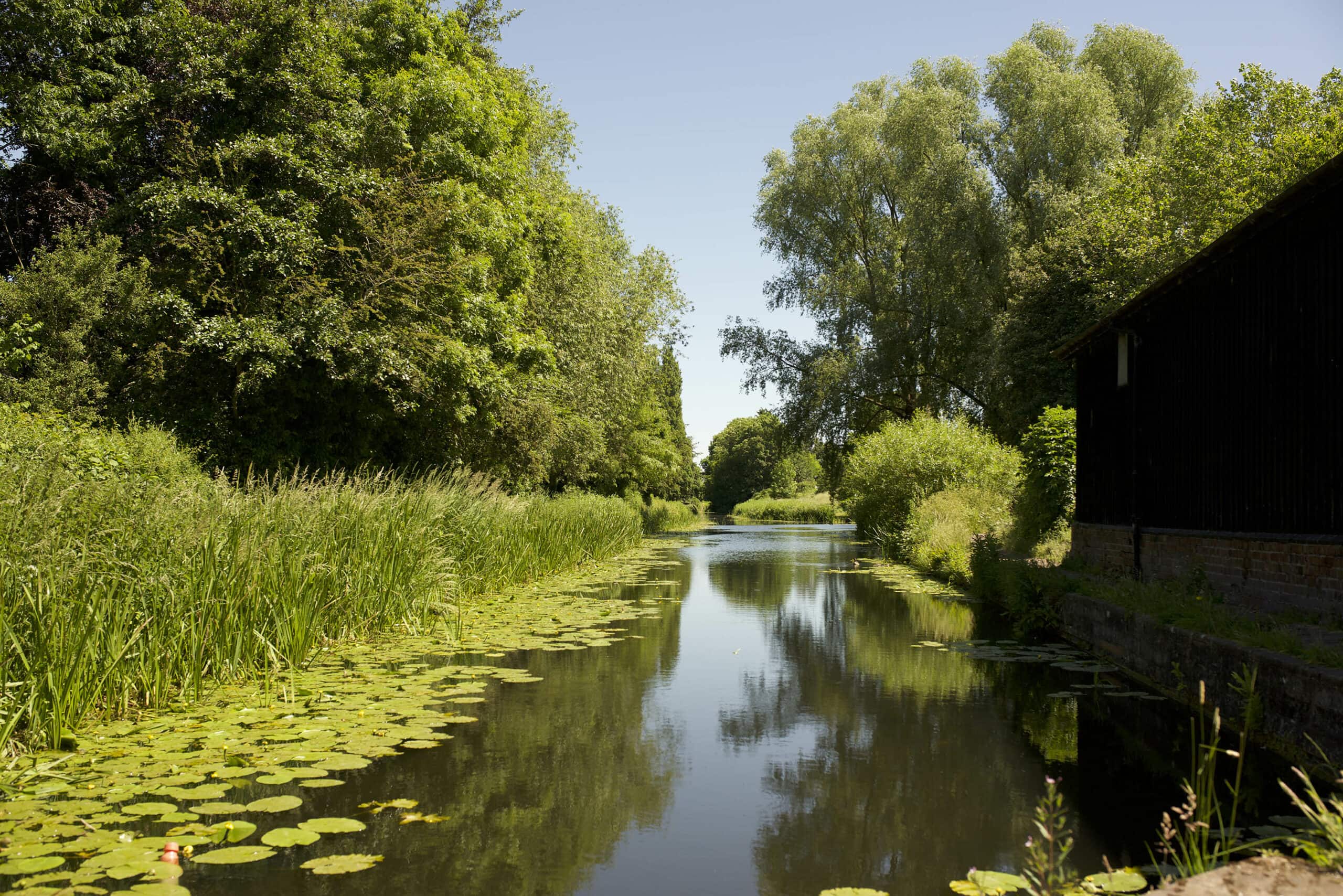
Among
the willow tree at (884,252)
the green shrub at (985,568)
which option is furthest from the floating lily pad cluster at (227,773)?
the willow tree at (884,252)

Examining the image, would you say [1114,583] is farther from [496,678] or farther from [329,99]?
[329,99]

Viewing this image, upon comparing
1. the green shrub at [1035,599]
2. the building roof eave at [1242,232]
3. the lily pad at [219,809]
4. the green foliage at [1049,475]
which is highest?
the building roof eave at [1242,232]

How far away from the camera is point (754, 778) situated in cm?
590

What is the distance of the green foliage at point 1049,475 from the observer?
17.3 meters

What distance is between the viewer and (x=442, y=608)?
11672 mm

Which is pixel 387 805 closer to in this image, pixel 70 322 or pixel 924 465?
pixel 70 322

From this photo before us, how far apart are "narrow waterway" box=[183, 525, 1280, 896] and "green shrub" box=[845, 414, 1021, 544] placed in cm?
1633

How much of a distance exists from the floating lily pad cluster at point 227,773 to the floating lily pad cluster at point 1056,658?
481cm

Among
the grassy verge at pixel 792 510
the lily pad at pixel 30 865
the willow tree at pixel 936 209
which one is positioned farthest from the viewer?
the grassy verge at pixel 792 510

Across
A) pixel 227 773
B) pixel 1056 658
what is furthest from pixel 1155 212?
pixel 227 773

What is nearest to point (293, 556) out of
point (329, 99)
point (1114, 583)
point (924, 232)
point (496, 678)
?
point (496, 678)

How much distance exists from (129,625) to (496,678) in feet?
10.0

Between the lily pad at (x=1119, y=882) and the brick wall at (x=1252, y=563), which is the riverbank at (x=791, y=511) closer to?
the brick wall at (x=1252, y=563)

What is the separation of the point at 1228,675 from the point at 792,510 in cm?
7316
